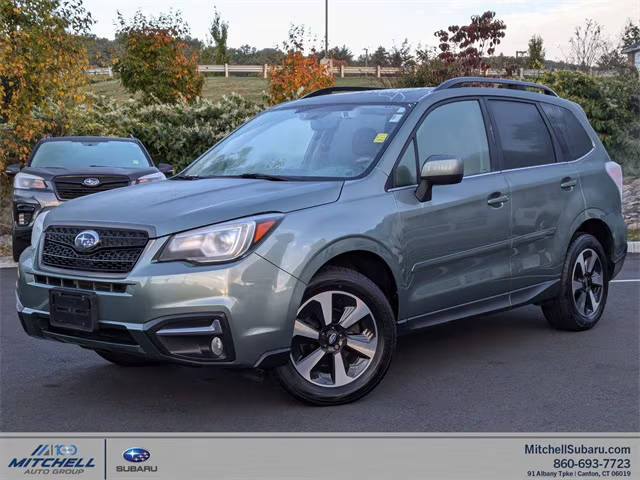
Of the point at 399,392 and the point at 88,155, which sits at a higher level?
the point at 88,155

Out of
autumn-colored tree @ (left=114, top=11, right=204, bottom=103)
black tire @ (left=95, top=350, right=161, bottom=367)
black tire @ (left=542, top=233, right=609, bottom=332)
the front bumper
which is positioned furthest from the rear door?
autumn-colored tree @ (left=114, top=11, right=204, bottom=103)

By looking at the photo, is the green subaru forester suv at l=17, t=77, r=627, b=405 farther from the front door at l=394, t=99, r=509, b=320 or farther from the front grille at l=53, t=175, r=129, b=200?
the front grille at l=53, t=175, r=129, b=200

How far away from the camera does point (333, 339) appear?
16.5 ft

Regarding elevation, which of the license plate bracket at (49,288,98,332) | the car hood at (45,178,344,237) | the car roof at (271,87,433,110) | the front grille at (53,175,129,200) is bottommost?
the front grille at (53,175,129,200)

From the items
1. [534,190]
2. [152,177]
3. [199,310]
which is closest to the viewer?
[199,310]

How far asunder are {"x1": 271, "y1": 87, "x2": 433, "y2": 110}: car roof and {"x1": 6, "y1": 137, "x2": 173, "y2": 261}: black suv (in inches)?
237

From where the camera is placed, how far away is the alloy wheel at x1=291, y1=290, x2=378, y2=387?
4945 millimetres

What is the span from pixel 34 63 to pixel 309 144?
1115 cm

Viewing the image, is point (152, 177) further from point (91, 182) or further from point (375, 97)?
point (375, 97)

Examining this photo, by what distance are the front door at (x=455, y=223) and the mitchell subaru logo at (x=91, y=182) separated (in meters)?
6.80
